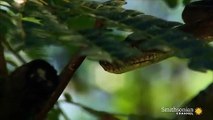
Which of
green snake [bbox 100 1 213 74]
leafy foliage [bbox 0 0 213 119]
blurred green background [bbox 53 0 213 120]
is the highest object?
leafy foliage [bbox 0 0 213 119]

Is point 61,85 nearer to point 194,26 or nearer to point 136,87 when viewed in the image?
point 194,26

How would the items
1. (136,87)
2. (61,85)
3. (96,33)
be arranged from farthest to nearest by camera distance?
1. (136,87)
2. (61,85)
3. (96,33)

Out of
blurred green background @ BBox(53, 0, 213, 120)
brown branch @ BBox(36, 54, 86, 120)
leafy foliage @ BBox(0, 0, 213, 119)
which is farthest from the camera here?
blurred green background @ BBox(53, 0, 213, 120)

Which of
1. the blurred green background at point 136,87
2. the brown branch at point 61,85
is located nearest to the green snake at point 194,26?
the brown branch at point 61,85

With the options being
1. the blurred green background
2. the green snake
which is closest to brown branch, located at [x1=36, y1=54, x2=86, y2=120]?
the green snake

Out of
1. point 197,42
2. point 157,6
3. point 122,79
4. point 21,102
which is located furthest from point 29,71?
point 122,79

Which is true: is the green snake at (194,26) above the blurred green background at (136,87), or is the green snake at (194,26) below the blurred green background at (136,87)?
above

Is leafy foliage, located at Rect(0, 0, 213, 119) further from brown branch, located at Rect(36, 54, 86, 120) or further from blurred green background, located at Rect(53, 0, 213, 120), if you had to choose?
blurred green background, located at Rect(53, 0, 213, 120)

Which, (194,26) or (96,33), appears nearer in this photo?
(96,33)

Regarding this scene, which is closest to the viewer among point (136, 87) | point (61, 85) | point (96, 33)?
point (96, 33)

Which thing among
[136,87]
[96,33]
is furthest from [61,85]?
[136,87]

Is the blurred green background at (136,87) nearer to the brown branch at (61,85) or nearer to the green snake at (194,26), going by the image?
the green snake at (194,26)

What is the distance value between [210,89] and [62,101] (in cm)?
20

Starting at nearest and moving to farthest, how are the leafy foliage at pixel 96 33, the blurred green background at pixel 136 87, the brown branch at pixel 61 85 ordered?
the leafy foliage at pixel 96 33, the brown branch at pixel 61 85, the blurred green background at pixel 136 87
